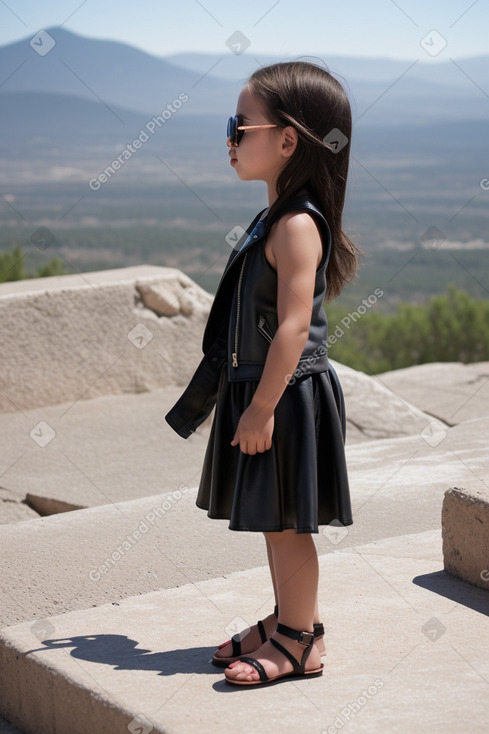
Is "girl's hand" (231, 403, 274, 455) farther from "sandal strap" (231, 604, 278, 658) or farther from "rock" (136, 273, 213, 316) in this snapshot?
"rock" (136, 273, 213, 316)

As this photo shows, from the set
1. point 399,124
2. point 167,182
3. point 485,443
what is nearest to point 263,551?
point 485,443

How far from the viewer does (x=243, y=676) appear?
2.00 metres

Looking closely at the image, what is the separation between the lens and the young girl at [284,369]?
2.02 meters

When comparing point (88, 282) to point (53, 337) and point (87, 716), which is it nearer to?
point (53, 337)

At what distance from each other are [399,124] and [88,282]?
9598 centimetres

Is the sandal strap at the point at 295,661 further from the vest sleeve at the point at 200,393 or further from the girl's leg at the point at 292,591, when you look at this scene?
the vest sleeve at the point at 200,393

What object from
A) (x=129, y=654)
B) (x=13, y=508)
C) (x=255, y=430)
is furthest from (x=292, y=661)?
(x=13, y=508)

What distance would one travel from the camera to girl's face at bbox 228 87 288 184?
Result: 2.12 metres

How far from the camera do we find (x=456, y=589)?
8.31 feet

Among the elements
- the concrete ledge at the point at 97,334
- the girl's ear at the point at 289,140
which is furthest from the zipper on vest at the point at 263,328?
the concrete ledge at the point at 97,334

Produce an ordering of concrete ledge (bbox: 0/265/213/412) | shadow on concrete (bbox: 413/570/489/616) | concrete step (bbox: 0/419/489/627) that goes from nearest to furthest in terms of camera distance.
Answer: shadow on concrete (bbox: 413/570/489/616) < concrete step (bbox: 0/419/489/627) < concrete ledge (bbox: 0/265/213/412)

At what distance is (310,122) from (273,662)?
1.14m

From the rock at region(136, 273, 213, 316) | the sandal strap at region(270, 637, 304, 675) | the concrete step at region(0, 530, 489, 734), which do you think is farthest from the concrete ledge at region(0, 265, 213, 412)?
the sandal strap at region(270, 637, 304, 675)

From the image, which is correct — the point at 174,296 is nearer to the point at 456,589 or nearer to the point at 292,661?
the point at 456,589
